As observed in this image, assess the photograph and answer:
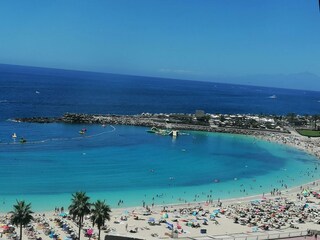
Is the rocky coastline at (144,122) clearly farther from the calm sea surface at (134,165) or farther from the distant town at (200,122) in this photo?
the calm sea surface at (134,165)

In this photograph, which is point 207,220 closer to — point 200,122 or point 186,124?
point 186,124

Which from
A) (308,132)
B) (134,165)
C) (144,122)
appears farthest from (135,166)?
(308,132)

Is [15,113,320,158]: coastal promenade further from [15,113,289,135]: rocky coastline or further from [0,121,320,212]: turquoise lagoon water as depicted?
[0,121,320,212]: turquoise lagoon water

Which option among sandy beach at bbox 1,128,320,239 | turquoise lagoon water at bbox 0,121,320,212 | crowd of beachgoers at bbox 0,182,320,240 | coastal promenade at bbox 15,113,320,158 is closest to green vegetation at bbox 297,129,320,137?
coastal promenade at bbox 15,113,320,158

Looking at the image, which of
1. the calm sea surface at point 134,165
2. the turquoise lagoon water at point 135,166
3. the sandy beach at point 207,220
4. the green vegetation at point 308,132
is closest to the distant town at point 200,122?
the green vegetation at point 308,132

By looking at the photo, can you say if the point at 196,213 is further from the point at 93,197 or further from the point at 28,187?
the point at 28,187
